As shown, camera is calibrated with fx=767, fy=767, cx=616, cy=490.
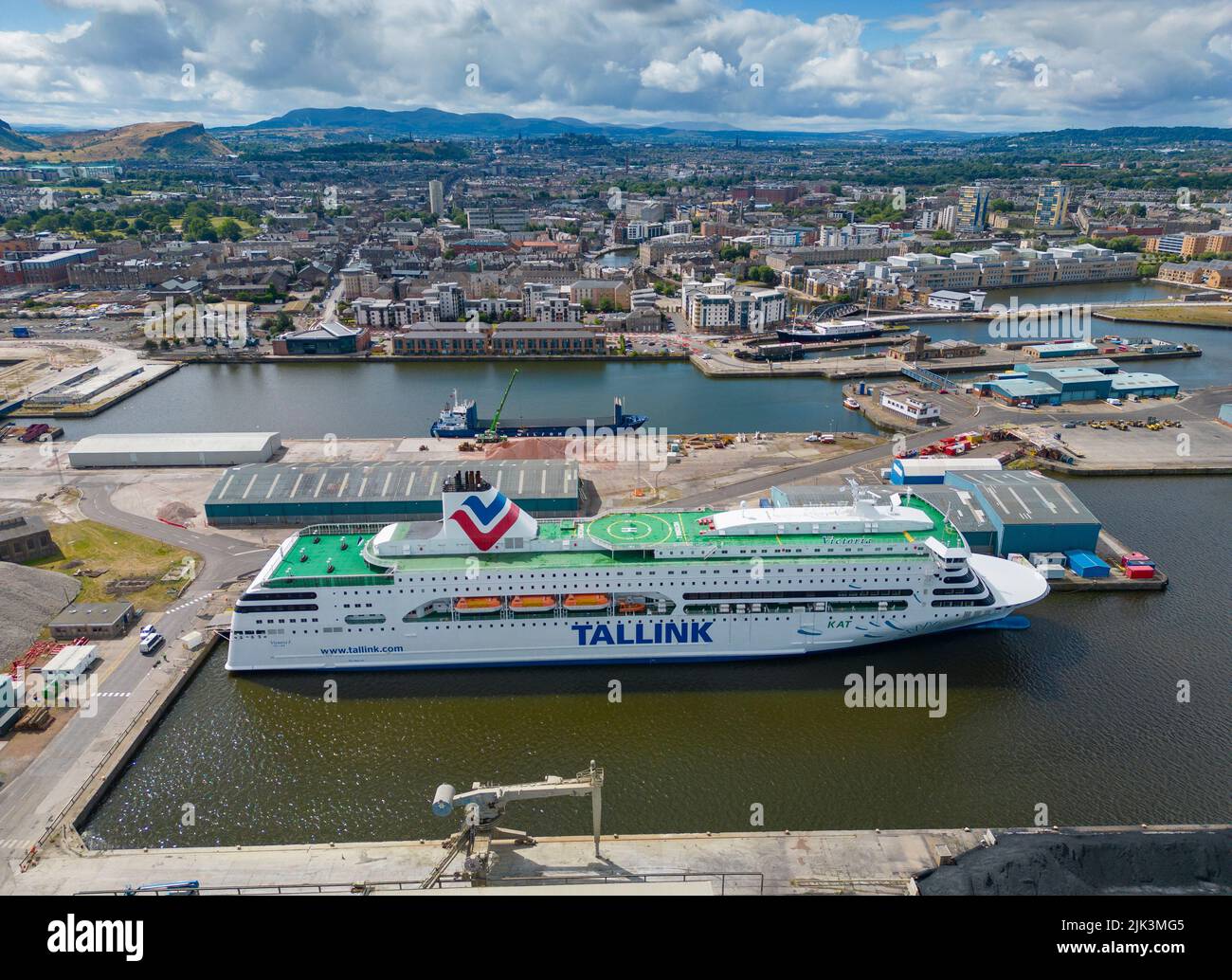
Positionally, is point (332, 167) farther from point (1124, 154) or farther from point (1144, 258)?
point (1124, 154)

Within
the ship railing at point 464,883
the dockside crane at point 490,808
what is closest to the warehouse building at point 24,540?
the ship railing at point 464,883

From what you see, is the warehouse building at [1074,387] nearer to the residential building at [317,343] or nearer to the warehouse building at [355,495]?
the warehouse building at [355,495]

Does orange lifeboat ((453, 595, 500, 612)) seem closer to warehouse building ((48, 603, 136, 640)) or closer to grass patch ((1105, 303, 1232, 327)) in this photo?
warehouse building ((48, 603, 136, 640))

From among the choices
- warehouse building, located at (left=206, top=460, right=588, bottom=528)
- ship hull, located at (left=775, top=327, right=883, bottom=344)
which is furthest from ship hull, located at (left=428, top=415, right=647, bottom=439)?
→ ship hull, located at (left=775, top=327, right=883, bottom=344)

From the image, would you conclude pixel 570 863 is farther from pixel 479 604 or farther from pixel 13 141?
pixel 13 141

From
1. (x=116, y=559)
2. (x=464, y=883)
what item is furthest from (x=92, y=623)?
(x=464, y=883)

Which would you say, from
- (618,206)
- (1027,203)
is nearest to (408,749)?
(618,206)
